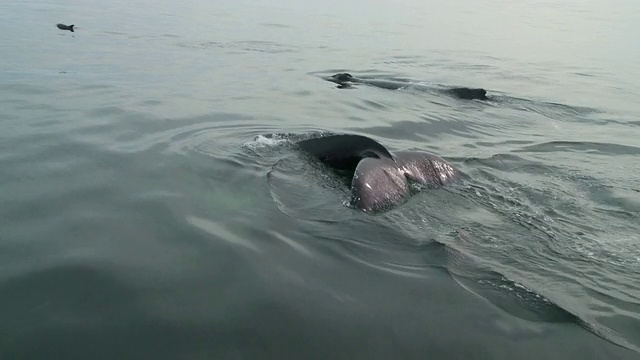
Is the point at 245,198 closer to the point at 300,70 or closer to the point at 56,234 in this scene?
the point at 56,234

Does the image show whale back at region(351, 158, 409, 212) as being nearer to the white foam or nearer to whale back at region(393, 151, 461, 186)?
whale back at region(393, 151, 461, 186)

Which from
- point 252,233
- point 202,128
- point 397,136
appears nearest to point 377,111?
point 397,136

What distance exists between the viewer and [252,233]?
15.8 feet

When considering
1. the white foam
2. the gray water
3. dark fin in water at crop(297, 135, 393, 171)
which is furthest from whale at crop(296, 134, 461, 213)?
the white foam

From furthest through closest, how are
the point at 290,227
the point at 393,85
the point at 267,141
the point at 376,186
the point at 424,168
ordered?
1. the point at 393,85
2. the point at 267,141
3. the point at 424,168
4. the point at 376,186
5. the point at 290,227

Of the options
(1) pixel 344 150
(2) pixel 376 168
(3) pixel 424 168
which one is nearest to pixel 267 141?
(1) pixel 344 150

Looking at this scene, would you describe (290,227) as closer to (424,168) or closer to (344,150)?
(344,150)

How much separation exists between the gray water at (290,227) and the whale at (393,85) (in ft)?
1.31

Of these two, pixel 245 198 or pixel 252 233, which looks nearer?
pixel 252 233

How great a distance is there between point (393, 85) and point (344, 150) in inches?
281

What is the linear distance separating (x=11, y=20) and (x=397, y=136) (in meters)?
16.5

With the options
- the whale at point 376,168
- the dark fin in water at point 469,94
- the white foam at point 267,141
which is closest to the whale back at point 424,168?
the whale at point 376,168

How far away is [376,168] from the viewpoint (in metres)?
5.47

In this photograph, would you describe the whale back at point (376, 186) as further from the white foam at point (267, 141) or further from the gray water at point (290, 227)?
the white foam at point (267, 141)
